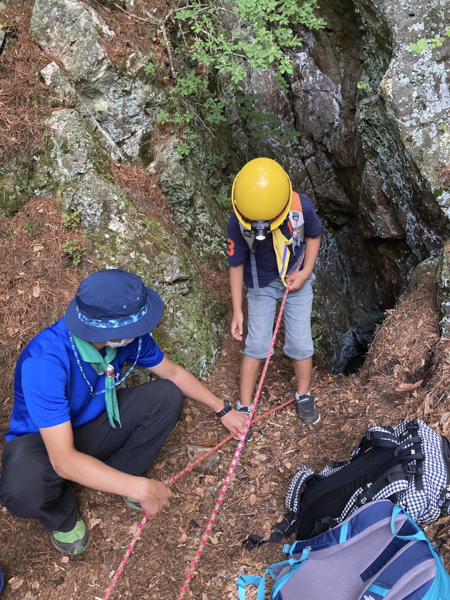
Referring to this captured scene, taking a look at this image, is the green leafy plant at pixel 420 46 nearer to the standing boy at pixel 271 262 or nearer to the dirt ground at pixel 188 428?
the standing boy at pixel 271 262

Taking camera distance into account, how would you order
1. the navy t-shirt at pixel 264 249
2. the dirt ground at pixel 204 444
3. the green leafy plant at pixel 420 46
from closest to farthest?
the dirt ground at pixel 204 444
the navy t-shirt at pixel 264 249
the green leafy plant at pixel 420 46

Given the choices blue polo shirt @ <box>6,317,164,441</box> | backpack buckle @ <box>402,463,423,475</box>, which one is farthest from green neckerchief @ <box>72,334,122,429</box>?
backpack buckle @ <box>402,463,423,475</box>

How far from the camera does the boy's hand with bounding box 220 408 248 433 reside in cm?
325

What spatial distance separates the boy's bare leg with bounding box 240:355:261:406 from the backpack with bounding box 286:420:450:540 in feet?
3.06

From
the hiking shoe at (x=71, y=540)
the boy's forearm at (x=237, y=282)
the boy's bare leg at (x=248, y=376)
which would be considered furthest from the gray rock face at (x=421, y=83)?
the hiking shoe at (x=71, y=540)

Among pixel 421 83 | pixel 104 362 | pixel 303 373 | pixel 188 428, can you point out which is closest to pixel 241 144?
pixel 421 83

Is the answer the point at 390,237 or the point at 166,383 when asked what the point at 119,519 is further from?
the point at 390,237

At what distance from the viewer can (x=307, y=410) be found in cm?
378

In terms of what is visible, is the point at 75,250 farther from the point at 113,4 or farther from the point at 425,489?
the point at 425,489

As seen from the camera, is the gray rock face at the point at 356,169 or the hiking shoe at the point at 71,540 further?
the gray rock face at the point at 356,169

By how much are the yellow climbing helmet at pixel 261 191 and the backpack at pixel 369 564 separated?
6.43 ft

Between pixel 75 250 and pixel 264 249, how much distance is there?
190 centimetres

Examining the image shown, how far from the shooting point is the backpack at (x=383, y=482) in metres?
2.37

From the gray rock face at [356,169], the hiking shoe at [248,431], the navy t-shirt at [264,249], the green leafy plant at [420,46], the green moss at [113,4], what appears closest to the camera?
the navy t-shirt at [264,249]
